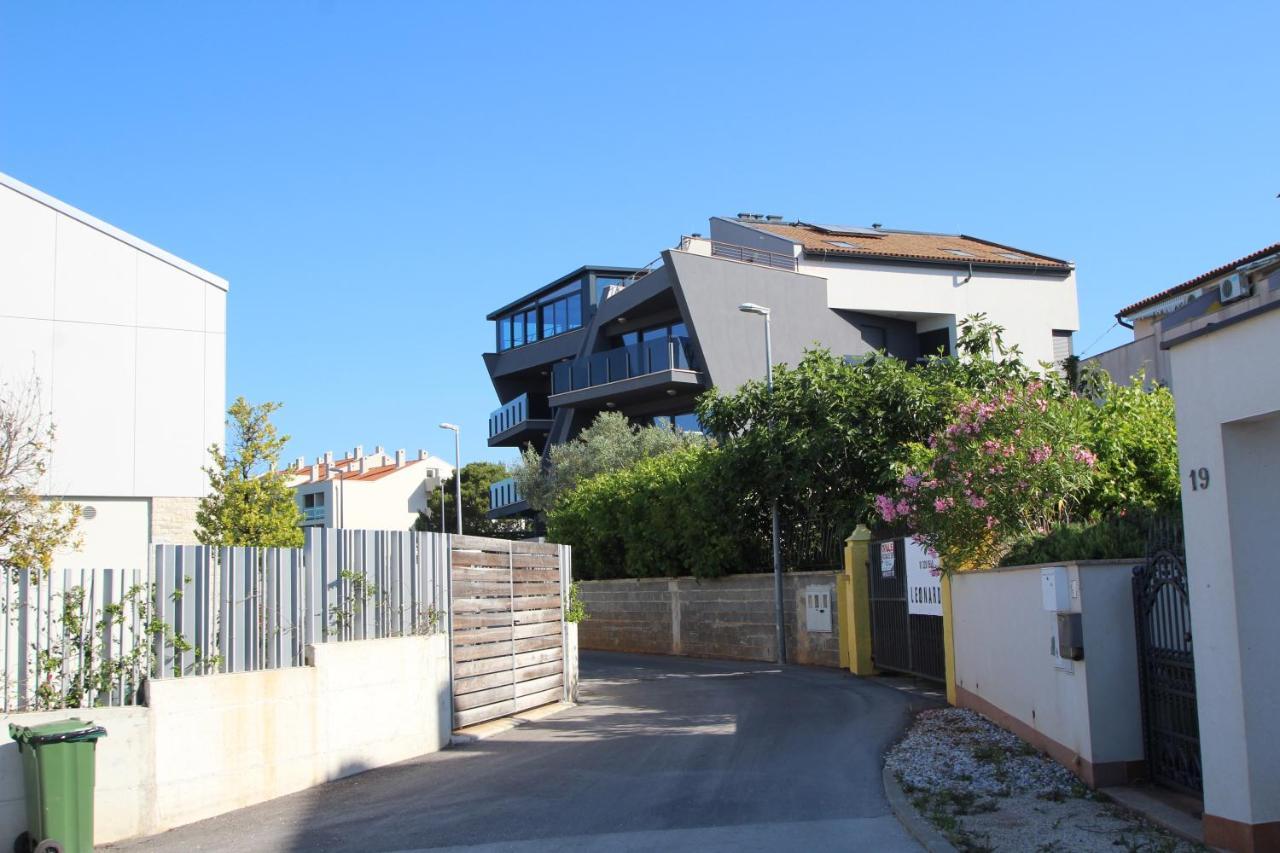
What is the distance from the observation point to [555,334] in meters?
51.3

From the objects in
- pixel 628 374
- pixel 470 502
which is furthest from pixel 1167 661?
pixel 470 502

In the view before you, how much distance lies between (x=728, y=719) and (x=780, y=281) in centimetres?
2655

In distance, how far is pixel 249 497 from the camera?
798 inches

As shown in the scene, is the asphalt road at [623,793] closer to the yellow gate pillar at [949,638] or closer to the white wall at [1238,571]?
the yellow gate pillar at [949,638]

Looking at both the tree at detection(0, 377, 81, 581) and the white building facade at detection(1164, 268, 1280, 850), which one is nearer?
the white building facade at detection(1164, 268, 1280, 850)

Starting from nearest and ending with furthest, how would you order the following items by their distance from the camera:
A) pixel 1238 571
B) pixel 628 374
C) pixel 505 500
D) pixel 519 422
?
pixel 1238 571, pixel 628 374, pixel 519 422, pixel 505 500

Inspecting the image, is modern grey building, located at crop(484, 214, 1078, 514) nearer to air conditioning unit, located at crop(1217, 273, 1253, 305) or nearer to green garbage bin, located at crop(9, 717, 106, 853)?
air conditioning unit, located at crop(1217, 273, 1253, 305)

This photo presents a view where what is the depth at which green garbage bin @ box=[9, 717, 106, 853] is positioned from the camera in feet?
24.8

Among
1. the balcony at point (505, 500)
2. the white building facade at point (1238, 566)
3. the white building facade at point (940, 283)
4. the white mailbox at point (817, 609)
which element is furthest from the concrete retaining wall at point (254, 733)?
the balcony at point (505, 500)

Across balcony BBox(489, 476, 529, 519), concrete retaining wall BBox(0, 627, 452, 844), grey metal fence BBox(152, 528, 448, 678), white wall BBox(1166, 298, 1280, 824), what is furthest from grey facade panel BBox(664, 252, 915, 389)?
white wall BBox(1166, 298, 1280, 824)

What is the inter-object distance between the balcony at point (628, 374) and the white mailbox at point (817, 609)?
1643 cm

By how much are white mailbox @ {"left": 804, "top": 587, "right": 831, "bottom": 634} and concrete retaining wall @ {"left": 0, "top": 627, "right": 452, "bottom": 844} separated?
36.4 ft

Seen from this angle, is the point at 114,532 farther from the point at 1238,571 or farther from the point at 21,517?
the point at 1238,571

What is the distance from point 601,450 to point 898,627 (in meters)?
22.2
